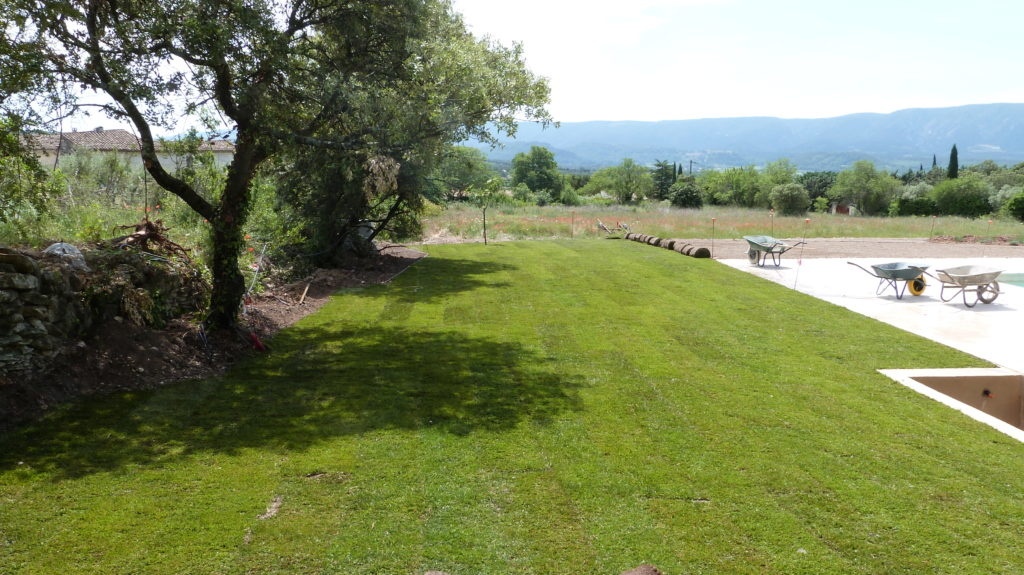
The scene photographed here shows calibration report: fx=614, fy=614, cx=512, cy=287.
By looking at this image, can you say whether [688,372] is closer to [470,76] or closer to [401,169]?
[470,76]

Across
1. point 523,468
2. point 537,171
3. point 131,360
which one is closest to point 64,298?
point 131,360

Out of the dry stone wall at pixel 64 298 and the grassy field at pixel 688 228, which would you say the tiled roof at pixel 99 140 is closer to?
the grassy field at pixel 688 228

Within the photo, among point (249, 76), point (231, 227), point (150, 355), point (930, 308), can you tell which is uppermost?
point (249, 76)

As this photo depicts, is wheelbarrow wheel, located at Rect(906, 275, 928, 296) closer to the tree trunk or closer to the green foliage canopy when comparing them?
the tree trunk

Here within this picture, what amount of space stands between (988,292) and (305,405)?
525 inches

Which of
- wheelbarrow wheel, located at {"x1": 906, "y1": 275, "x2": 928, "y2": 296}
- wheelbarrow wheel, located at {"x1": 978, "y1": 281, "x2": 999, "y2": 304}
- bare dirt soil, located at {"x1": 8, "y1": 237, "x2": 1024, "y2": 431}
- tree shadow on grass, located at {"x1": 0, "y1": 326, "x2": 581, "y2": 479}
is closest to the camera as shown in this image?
tree shadow on grass, located at {"x1": 0, "y1": 326, "x2": 581, "y2": 479}

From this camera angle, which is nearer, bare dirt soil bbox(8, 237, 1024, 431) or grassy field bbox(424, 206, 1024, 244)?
bare dirt soil bbox(8, 237, 1024, 431)

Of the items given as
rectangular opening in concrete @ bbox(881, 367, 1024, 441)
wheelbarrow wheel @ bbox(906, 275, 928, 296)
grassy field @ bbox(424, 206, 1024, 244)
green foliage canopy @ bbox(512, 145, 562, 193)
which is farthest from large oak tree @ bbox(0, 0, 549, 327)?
green foliage canopy @ bbox(512, 145, 562, 193)

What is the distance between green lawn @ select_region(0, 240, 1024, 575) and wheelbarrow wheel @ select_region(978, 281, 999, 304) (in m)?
4.32

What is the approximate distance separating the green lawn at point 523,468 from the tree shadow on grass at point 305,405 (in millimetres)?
33

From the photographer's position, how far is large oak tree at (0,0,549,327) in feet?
20.7

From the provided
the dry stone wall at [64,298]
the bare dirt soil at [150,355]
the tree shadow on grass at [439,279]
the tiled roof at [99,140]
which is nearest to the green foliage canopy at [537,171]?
the tiled roof at [99,140]

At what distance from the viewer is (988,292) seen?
12453mm

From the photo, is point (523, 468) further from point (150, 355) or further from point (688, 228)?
point (688, 228)
